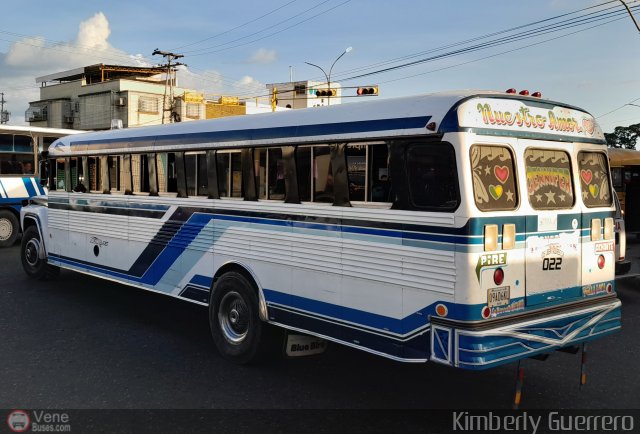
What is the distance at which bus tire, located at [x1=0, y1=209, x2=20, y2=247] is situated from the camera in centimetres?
1675

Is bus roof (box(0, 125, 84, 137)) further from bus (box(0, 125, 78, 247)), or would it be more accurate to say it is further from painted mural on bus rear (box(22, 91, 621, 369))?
painted mural on bus rear (box(22, 91, 621, 369))

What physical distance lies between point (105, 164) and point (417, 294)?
5.94 m

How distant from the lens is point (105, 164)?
29.4 ft

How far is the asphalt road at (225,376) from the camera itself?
17.9 ft

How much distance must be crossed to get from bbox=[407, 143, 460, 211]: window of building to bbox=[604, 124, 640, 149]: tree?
73.1 metres

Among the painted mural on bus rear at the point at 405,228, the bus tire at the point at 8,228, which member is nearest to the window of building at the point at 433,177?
the painted mural on bus rear at the point at 405,228

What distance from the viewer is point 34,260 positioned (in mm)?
11273

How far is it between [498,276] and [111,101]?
55786 millimetres

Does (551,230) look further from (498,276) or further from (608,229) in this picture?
(608,229)

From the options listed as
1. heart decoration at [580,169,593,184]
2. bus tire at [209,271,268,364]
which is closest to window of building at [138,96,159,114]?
bus tire at [209,271,268,364]

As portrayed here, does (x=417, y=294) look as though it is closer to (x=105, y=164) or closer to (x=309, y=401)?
(x=309, y=401)

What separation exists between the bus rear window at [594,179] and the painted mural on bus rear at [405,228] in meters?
0.02

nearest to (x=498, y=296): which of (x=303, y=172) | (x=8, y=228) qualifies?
(x=303, y=172)

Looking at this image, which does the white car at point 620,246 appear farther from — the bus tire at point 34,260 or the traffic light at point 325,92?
the traffic light at point 325,92
